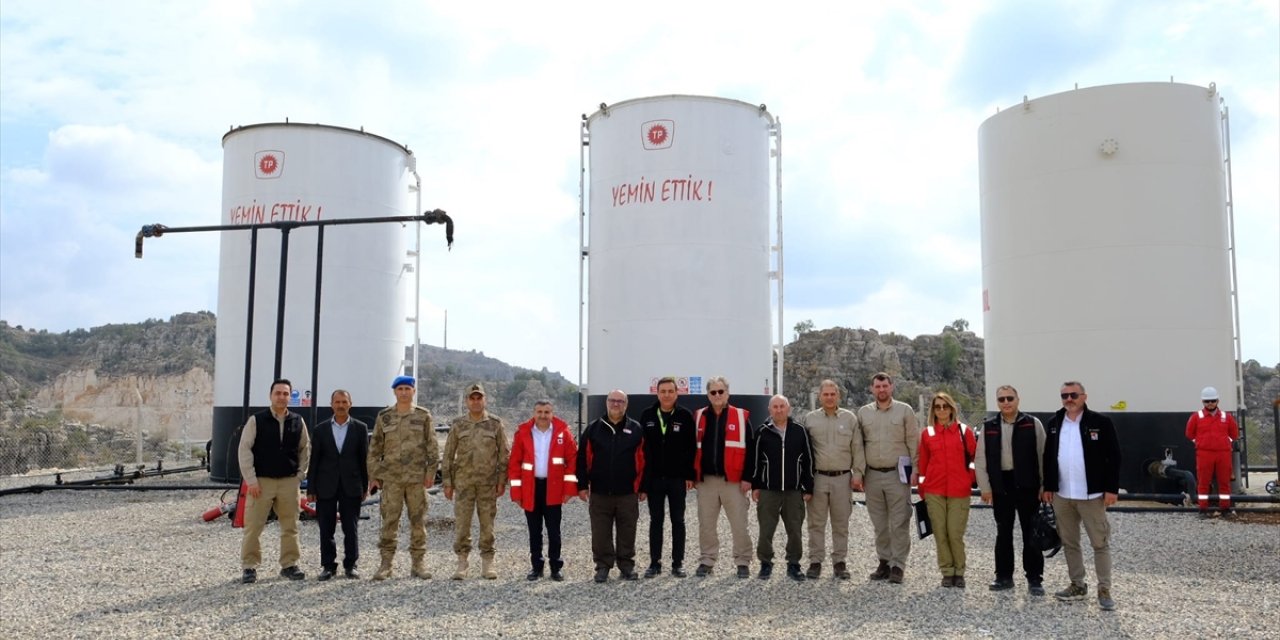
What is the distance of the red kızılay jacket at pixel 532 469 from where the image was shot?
746 centimetres

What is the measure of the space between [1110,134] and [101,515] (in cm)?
1518

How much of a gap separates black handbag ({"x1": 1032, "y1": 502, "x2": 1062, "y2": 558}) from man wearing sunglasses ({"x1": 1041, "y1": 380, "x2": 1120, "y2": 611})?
6 centimetres

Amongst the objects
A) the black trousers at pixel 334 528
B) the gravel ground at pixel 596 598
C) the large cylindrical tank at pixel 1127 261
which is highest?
the large cylindrical tank at pixel 1127 261

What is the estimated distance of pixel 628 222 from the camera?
43.6ft

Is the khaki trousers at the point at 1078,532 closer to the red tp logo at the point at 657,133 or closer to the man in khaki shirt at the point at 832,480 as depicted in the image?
the man in khaki shirt at the point at 832,480

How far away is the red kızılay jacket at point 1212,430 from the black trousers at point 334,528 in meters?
10.5

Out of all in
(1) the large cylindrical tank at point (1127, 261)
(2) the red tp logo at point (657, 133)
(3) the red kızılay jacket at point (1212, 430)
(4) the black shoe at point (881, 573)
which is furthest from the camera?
(2) the red tp logo at point (657, 133)

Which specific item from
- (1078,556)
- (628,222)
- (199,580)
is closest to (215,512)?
(199,580)

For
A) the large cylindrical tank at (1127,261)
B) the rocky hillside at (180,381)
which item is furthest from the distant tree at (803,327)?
the large cylindrical tank at (1127,261)

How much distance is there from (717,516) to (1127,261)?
27.0 feet

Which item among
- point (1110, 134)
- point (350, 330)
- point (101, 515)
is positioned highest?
point (1110, 134)

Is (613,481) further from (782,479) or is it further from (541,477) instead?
(782,479)

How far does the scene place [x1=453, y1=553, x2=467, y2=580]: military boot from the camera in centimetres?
739

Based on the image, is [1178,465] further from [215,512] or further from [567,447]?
[215,512]
